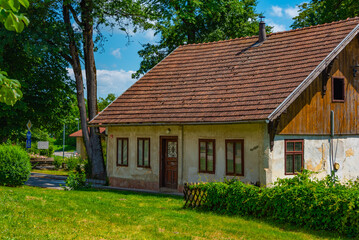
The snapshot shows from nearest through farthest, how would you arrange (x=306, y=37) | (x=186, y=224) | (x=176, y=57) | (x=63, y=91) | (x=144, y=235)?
(x=144, y=235)
(x=186, y=224)
(x=306, y=37)
(x=176, y=57)
(x=63, y=91)

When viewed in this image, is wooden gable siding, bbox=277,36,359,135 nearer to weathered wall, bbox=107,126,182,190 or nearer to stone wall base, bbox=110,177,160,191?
weathered wall, bbox=107,126,182,190

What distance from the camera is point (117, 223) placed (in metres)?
11.7

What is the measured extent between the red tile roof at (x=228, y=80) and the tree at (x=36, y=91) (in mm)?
10642

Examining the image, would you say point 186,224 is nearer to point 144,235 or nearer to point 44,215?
point 144,235

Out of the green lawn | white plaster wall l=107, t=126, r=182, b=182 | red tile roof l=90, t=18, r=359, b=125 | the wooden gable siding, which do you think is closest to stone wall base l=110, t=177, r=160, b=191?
white plaster wall l=107, t=126, r=182, b=182

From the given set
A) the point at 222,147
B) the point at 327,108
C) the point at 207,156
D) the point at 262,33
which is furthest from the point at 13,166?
the point at 327,108

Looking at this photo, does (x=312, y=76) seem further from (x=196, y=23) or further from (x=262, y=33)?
(x=196, y=23)

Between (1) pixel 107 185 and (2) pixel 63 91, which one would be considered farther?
(2) pixel 63 91

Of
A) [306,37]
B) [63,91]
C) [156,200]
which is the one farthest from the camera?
[63,91]

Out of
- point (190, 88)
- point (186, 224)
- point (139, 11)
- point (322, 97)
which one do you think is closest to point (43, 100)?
point (139, 11)

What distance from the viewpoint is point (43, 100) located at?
34.2 metres

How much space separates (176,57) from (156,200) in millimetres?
10352

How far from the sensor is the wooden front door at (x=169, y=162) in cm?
2048

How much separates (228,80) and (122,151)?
21.3 feet
